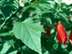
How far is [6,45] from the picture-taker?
1.07 m

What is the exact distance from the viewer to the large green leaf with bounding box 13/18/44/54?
73cm

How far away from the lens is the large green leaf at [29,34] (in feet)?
2.40

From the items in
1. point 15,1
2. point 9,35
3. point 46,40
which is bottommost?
point 46,40

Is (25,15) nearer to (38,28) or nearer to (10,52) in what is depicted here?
(10,52)

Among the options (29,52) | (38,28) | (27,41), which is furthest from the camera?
(29,52)

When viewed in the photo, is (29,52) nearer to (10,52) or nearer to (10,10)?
(10,52)

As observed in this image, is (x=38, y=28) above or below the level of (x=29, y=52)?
above

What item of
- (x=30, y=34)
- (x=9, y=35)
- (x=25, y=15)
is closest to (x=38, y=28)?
(x=30, y=34)

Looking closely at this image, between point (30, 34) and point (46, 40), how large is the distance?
0.42m

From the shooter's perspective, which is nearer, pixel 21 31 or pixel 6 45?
pixel 21 31

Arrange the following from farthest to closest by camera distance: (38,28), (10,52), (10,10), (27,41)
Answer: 1. (10,52)
2. (10,10)
3. (38,28)
4. (27,41)

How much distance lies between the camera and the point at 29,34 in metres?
0.80

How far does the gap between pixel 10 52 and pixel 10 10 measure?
1.08 ft

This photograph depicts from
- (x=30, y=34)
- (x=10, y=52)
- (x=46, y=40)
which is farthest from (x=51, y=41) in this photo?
(x=30, y=34)
